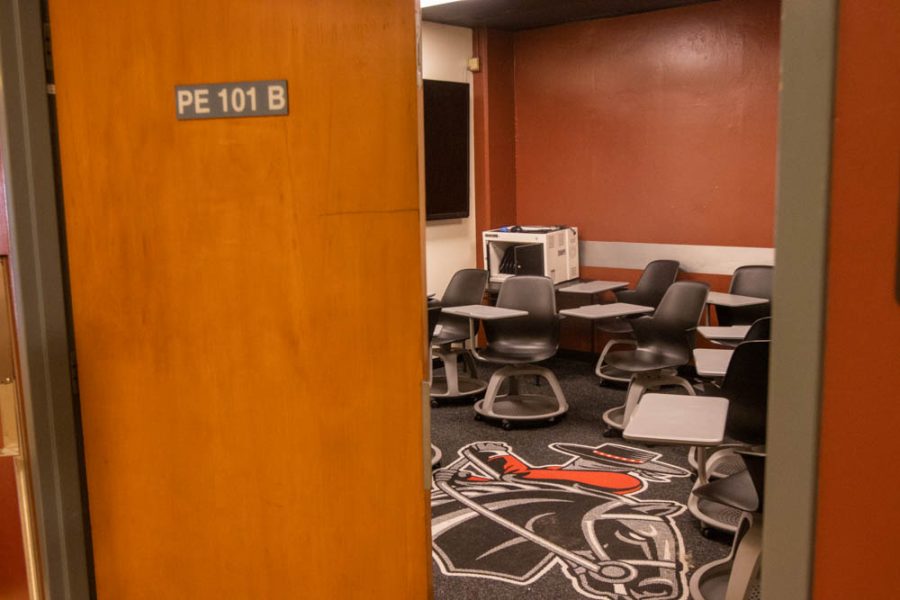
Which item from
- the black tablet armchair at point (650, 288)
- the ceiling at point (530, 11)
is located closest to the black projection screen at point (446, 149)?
the ceiling at point (530, 11)

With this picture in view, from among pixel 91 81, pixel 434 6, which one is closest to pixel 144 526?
pixel 91 81

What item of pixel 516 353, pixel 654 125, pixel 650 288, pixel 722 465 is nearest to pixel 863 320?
pixel 722 465

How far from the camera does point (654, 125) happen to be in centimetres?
652

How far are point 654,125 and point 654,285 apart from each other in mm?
1275

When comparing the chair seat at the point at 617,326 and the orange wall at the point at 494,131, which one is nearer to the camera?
the chair seat at the point at 617,326

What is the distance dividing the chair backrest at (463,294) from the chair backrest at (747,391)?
10.6 feet

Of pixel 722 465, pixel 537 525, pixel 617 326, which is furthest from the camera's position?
pixel 617 326

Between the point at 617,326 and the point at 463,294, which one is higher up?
the point at 463,294

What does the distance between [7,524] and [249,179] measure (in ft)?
4.39

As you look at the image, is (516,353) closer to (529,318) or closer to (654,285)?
(529,318)

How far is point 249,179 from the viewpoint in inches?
79.9

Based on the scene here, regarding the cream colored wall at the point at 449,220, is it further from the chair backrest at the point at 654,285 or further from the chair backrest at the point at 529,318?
the chair backrest at the point at 654,285

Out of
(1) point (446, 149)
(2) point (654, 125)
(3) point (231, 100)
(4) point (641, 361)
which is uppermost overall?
(2) point (654, 125)

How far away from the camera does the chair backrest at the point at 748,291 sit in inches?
214
